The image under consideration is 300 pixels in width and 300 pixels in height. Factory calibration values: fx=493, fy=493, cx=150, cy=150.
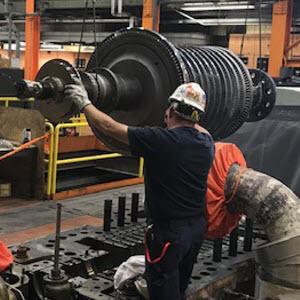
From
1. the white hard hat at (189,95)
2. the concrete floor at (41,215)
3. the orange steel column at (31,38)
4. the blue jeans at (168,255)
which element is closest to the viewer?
the white hard hat at (189,95)

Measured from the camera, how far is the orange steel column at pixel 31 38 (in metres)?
11.2

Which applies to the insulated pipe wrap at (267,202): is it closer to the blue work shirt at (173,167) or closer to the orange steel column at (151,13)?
the blue work shirt at (173,167)

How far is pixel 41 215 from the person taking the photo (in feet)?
15.0

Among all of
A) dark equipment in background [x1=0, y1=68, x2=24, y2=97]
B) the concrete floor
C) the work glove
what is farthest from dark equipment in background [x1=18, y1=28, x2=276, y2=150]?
dark equipment in background [x1=0, y1=68, x2=24, y2=97]

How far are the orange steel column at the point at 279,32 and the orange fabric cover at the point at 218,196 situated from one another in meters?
5.99

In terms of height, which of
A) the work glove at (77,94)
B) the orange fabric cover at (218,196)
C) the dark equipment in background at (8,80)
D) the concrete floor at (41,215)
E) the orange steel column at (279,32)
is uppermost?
the orange steel column at (279,32)

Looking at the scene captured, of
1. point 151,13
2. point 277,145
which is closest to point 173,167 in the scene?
point 277,145

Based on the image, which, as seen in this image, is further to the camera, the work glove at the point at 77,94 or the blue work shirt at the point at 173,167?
the blue work shirt at the point at 173,167

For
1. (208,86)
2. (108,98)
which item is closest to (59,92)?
(108,98)

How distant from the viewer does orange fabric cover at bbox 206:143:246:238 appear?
2787mm

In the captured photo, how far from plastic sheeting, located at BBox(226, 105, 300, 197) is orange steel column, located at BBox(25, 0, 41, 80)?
817 centimetres

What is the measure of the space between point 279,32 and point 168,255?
6986 mm

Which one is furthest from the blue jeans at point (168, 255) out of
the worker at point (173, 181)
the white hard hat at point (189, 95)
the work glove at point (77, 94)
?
the work glove at point (77, 94)

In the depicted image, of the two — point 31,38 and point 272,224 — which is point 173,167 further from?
point 31,38
